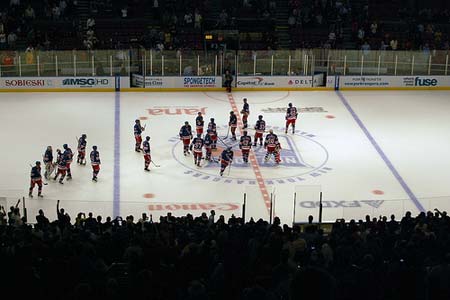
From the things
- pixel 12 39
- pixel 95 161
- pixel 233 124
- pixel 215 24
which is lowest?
pixel 95 161

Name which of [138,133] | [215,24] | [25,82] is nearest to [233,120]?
[138,133]

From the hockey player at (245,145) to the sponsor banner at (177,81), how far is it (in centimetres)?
849

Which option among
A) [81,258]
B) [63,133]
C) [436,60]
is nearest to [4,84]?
[63,133]

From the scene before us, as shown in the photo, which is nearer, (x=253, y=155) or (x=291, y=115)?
(x=253, y=155)

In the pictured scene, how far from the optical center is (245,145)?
19.3 m

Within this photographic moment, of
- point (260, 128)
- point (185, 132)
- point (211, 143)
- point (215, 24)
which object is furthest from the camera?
point (215, 24)

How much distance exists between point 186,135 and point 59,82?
335 inches

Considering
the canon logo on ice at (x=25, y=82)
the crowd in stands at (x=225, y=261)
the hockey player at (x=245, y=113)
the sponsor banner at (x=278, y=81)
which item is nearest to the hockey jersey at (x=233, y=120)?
the hockey player at (x=245, y=113)

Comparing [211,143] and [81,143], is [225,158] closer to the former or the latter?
[211,143]

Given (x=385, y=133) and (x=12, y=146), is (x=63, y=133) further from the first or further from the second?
(x=385, y=133)

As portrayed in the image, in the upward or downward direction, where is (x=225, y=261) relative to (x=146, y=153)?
upward

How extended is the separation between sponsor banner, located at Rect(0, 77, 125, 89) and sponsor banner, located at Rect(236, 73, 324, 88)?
4.18 metres

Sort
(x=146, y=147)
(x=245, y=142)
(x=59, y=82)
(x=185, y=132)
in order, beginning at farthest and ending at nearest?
(x=59, y=82) → (x=185, y=132) → (x=245, y=142) → (x=146, y=147)

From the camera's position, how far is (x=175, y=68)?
27250 mm
